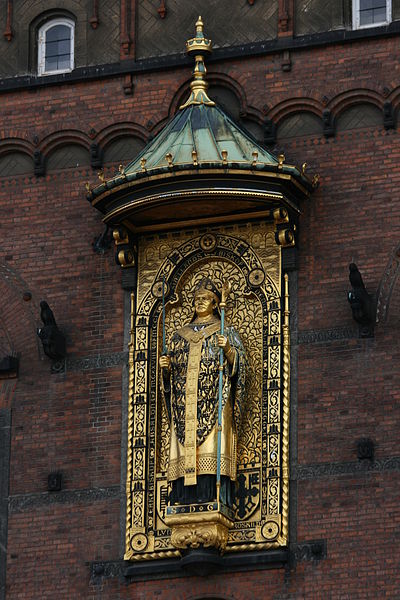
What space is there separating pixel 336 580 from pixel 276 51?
684 cm

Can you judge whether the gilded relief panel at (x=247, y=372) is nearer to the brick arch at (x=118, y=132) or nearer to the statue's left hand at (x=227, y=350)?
the statue's left hand at (x=227, y=350)

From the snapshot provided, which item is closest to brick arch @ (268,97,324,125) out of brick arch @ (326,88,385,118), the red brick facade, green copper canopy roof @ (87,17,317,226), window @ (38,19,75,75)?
the red brick facade

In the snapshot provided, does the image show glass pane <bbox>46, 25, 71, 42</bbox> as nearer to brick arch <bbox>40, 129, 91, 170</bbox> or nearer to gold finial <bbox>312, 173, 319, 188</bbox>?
brick arch <bbox>40, 129, 91, 170</bbox>

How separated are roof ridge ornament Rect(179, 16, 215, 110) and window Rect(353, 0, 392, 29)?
1.88 m

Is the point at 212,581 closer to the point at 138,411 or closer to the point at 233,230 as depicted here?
the point at 138,411

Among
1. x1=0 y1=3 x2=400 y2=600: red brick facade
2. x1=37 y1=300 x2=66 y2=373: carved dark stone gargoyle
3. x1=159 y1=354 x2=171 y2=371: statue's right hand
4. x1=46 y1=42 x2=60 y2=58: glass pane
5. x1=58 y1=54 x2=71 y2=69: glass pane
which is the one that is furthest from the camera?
x1=46 y1=42 x2=60 y2=58: glass pane

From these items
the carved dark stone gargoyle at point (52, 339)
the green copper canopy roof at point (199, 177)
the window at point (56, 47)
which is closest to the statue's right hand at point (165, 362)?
the carved dark stone gargoyle at point (52, 339)

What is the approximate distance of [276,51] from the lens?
1318 inches

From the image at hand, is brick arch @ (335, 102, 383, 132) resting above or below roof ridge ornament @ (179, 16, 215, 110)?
below

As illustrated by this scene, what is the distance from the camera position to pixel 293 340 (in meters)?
32.2

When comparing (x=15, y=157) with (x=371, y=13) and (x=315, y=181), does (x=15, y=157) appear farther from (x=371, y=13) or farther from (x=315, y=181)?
(x=371, y=13)

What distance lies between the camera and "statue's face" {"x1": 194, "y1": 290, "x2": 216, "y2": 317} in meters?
32.6

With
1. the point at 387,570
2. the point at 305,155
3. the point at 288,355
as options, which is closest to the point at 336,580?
the point at 387,570

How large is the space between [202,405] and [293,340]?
1388mm
